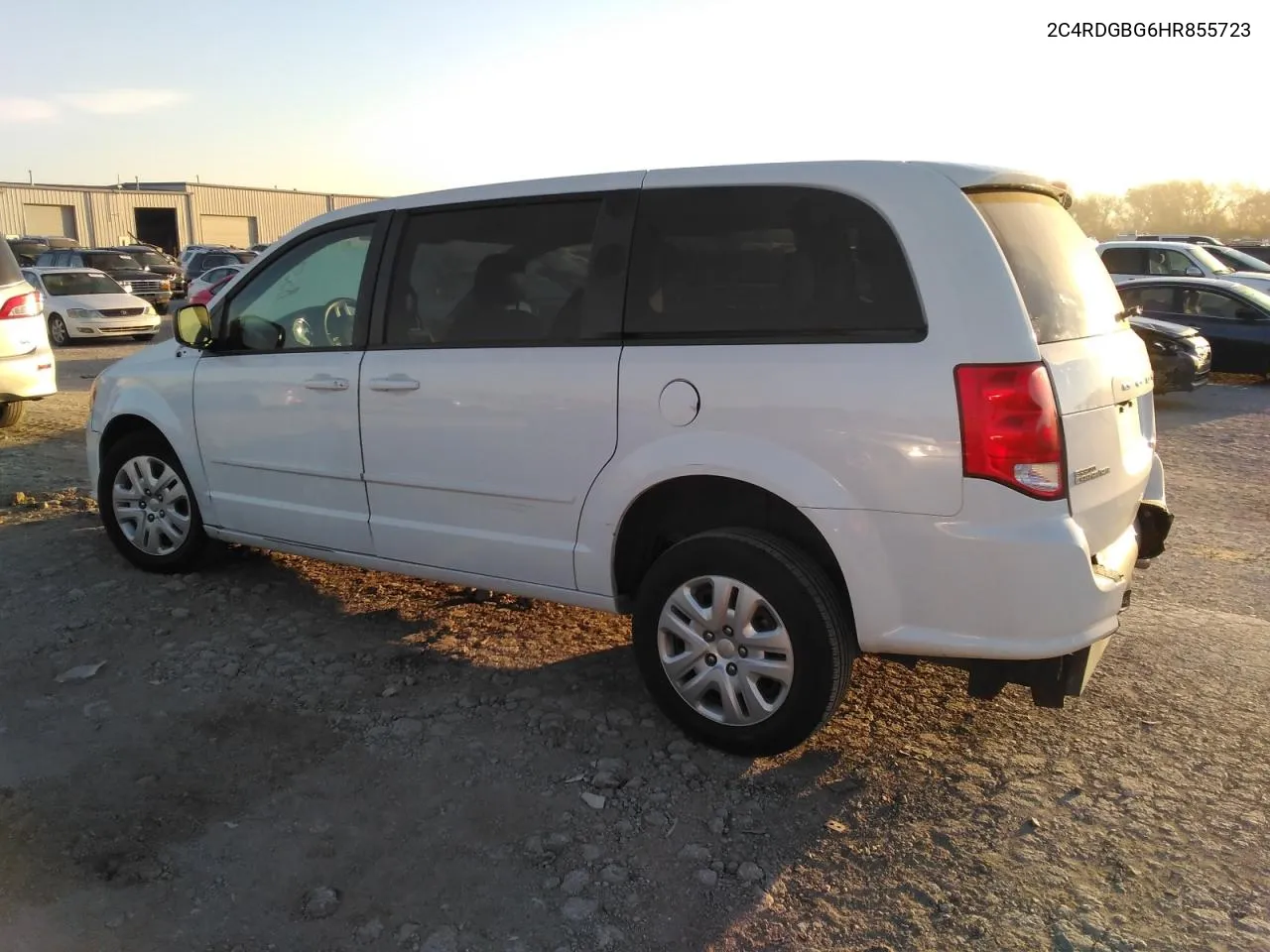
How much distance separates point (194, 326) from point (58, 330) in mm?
15571

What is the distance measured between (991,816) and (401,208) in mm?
3265

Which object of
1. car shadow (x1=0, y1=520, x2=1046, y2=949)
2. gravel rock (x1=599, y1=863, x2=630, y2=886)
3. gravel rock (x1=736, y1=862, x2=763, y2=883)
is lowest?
gravel rock (x1=599, y1=863, x2=630, y2=886)

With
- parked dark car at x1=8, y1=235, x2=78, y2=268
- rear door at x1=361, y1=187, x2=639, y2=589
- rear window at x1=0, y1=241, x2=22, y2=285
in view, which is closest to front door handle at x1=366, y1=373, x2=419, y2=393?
rear door at x1=361, y1=187, x2=639, y2=589

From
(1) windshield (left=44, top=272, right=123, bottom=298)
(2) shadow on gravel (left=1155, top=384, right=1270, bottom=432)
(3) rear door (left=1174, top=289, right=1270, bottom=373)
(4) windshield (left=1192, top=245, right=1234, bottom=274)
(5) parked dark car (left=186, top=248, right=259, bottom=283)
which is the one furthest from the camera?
(5) parked dark car (left=186, top=248, right=259, bottom=283)

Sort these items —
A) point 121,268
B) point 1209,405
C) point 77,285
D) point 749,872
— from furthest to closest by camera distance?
point 121,268 → point 77,285 → point 1209,405 → point 749,872

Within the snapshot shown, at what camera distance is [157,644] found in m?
4.47

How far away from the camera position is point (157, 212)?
53219mm

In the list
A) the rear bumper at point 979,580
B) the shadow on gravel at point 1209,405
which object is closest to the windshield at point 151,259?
the shadow on gravel at point 1209,405

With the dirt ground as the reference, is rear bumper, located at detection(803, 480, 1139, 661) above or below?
above

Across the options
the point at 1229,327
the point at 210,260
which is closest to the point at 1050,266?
the point at 1229,327

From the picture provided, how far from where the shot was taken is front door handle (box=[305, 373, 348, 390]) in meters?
4.31

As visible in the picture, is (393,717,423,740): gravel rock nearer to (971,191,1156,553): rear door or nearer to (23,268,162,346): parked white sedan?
(971,191,1156,553): rear door

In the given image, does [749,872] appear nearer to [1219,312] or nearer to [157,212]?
[1219,312]

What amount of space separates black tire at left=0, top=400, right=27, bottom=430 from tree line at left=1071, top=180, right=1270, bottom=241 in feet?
263
